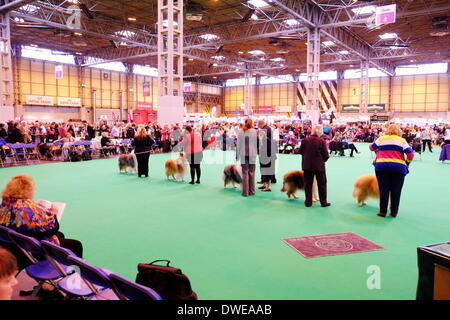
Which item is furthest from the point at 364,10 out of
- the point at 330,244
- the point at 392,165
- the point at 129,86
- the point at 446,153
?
the point at 129,86

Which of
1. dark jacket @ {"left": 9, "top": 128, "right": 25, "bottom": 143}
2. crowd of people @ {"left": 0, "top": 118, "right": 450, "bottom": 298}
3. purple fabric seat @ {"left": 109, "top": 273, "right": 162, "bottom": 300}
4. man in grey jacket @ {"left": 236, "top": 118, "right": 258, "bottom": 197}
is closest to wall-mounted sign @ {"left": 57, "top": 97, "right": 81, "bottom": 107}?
crowd of people @ {"left": 0, "top": 118, "right": 450, "bottom": 298}

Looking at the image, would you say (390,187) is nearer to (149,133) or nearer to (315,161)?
(315,161)

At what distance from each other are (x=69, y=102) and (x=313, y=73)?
989 inches

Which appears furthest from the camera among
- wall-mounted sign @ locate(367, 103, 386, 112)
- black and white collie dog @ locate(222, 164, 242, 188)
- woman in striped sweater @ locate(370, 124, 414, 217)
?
wall-mounted sign @ locate(367, 103, 386, 112)

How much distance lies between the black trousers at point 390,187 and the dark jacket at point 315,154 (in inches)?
38.2

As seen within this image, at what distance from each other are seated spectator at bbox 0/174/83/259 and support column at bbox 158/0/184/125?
12.3 m

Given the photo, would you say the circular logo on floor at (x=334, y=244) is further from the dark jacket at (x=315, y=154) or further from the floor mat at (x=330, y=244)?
the dark jacket at (x=315, y=154)

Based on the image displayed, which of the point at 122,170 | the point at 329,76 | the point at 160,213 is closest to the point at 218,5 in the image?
the point at 122,170

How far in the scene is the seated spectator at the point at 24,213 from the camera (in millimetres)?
2865

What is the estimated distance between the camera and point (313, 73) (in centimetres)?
2109

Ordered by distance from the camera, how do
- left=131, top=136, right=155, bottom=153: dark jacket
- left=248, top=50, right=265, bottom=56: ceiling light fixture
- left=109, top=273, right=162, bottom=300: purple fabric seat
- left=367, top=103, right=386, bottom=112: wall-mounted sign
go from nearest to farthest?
left=109, top=273, right=162, bottom=300: purple fabric seat < left=131, top=136, right=155, bottom=153: dark jacket < left=248, top=50, right=265, bottom=56: ceiling light fixture < left=367, top=103, right=386, bottom=112: wall-mounted sign

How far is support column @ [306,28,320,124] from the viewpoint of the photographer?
2084 centimetres

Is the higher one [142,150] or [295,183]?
[142,150]

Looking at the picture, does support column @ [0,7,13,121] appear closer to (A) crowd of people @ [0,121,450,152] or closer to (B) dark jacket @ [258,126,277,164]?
(A) crowd of people @ [0,121,450,152]
